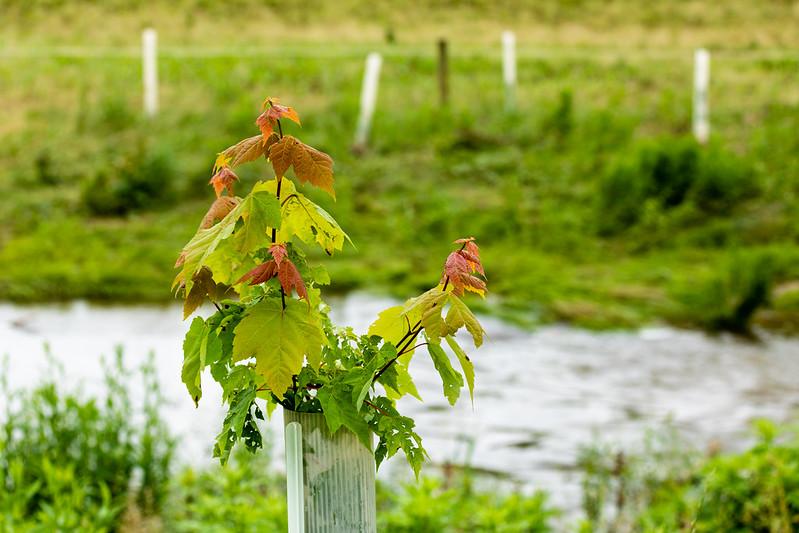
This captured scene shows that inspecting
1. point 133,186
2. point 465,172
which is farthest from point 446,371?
point 465,172

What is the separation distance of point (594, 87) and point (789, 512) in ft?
38.0

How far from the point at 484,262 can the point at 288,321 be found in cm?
811

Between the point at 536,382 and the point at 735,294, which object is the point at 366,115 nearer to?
the point at 735,294

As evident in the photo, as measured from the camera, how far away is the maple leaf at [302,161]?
1.84m

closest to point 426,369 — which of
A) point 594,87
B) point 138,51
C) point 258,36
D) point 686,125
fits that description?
point 686,125

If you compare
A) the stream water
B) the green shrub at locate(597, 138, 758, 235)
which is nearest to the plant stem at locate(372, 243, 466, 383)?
the stream water

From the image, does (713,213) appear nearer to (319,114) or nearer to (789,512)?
(319,114)

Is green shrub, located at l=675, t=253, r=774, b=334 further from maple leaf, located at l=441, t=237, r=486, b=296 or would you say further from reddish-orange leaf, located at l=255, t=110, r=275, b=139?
reddish-orange leaf, located at l=255, t=110, r=275, b=139

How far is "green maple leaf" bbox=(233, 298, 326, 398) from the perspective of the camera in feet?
5.81

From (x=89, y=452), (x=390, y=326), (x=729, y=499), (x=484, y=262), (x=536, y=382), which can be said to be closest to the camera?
(x=390, y=326)

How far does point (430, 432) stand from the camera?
20.0ft

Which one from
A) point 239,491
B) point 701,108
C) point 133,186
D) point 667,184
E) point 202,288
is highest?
point 701,108

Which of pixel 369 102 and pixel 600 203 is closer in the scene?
pixel 600 203

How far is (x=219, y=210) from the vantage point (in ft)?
6.40
